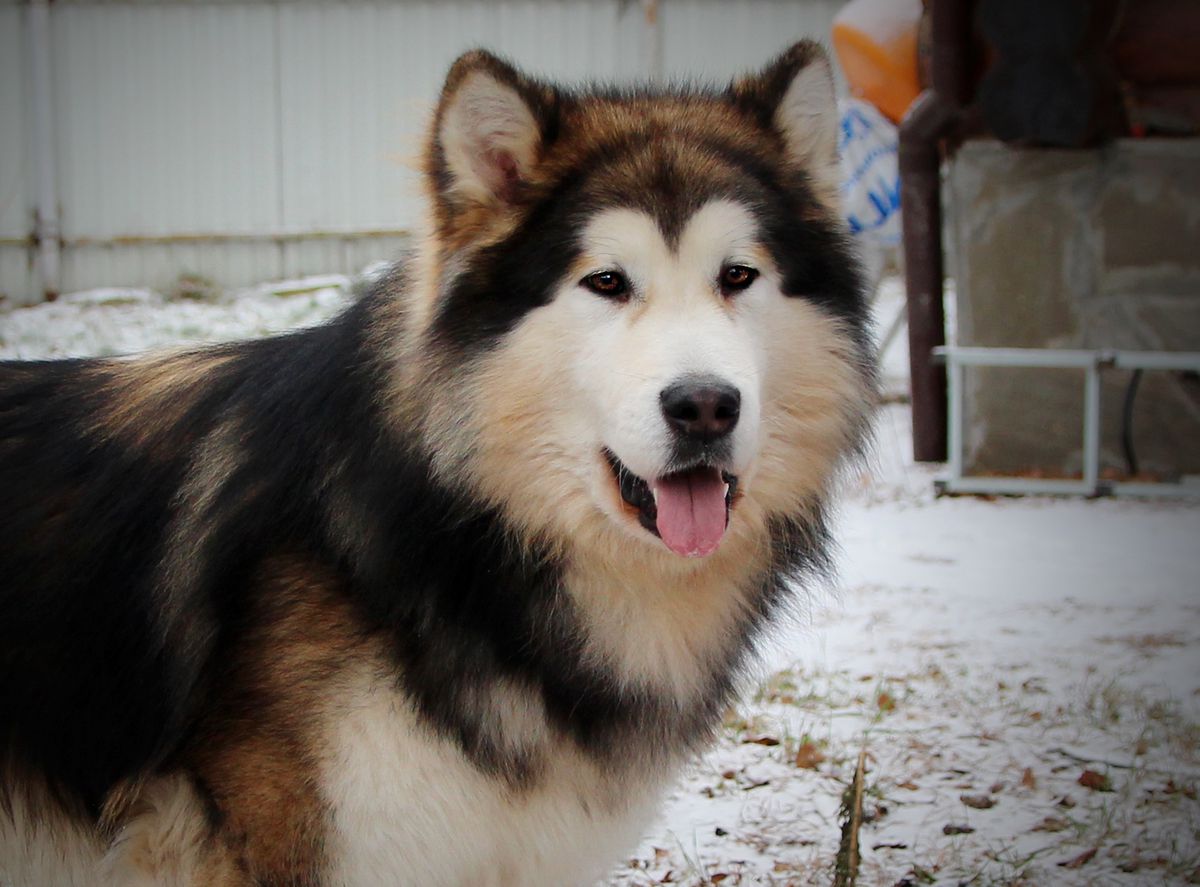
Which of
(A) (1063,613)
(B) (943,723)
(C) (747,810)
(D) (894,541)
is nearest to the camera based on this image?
(C) (747,810)

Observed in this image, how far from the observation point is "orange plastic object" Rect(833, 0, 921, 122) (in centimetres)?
773

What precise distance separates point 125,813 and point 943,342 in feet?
19.0

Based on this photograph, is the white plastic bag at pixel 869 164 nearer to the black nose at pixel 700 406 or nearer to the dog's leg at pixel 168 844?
the black nose at pixel 700 406

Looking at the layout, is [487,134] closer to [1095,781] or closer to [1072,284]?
[1095,781]

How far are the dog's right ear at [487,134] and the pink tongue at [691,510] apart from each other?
63 centimetres

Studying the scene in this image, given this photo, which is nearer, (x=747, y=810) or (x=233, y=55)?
A: (x=747, y=810)

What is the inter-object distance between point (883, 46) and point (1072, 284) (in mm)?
1985

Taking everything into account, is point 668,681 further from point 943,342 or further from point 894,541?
point 943,342

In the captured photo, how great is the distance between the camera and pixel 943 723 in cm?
412

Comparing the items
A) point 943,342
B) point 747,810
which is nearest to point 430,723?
point 747,810

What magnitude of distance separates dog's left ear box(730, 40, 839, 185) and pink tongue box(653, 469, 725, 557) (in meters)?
0.77

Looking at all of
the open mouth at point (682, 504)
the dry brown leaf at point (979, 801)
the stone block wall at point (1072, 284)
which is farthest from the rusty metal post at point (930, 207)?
the open mouth at point (682, 504)

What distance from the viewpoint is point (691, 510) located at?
7.70 feet

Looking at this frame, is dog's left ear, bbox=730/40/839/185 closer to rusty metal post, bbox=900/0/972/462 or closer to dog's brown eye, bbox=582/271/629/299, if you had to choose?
dog's brown eye, bbox=582/271/629/299
